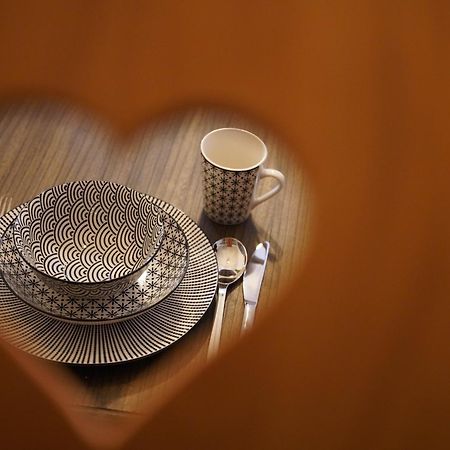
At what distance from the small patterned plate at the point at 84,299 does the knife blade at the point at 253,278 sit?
0.21 ft

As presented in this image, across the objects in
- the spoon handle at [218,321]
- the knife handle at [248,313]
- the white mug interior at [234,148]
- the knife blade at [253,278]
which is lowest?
the spoon handle at [218,321]

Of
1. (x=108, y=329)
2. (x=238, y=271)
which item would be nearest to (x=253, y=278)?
(x=238, y=271)

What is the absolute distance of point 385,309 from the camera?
92 millimetres

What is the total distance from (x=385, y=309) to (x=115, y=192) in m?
0.53

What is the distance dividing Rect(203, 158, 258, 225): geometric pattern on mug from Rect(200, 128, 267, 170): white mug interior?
23 mm

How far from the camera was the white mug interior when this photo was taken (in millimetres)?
677

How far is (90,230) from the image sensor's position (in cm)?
62

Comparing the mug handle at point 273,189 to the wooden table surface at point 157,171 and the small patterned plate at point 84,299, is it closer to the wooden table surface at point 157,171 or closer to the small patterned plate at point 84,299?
the wooden table surface at point 157,171

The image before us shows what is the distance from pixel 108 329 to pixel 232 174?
20 centimetres

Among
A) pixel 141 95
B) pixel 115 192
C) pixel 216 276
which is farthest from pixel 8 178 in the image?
pixel 141 95

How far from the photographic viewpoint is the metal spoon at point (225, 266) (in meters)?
0.58

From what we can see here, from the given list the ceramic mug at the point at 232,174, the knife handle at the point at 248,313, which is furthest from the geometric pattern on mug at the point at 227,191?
the knife handle at the point at 248,313

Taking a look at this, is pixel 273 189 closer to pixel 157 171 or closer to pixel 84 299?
pixel 157 171

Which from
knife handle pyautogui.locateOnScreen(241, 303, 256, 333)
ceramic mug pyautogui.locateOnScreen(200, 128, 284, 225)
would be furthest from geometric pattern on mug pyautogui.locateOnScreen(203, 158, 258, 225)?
knife handle pyautogui.locateOnScreen(241, 303, 256, 333)
